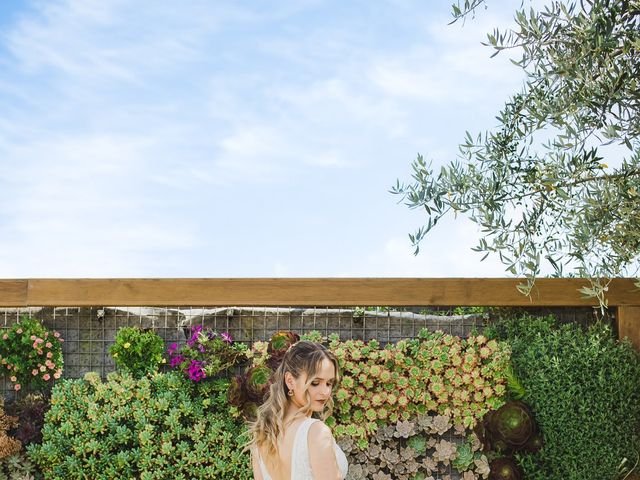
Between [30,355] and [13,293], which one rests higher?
[13,293]

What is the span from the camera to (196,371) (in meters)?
6.86

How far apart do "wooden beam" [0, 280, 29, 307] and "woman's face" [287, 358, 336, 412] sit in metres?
4.27

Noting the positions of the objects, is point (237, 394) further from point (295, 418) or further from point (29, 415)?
point (295, 418)

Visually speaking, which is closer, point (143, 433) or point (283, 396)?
point (283, 396)

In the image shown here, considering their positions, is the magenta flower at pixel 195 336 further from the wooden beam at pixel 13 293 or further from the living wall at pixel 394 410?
the wooden beam at pixel 13 293

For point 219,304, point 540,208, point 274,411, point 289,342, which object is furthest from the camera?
point 219,304

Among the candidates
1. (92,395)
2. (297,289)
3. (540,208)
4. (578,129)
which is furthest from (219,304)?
(578,129)

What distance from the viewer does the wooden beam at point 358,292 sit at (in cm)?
706

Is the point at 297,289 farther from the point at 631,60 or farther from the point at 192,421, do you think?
the point at 631,60

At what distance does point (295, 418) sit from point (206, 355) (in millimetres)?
3079

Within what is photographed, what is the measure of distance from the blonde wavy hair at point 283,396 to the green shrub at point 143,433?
275 centimetres

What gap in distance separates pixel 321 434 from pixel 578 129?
9.85 ft

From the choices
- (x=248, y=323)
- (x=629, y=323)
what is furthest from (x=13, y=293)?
(x=629, y=323)

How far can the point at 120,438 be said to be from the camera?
6.81 metres
